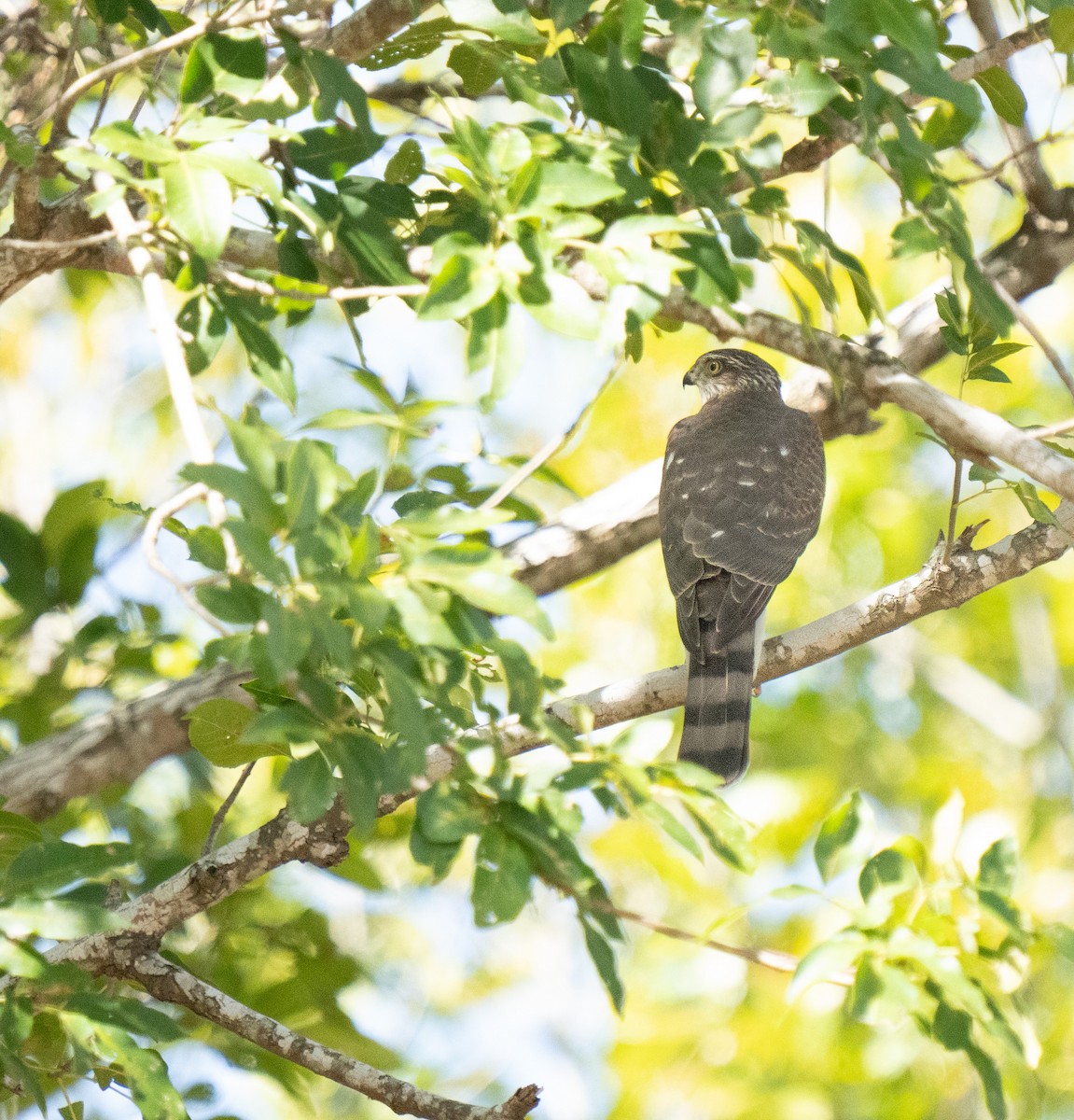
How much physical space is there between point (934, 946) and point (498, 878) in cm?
77

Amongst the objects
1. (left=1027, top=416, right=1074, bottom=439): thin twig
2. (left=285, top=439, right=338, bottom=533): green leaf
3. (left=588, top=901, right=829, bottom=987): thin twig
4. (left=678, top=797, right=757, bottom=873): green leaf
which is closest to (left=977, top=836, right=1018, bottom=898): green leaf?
(left=588, top=901, right=829, bottom=987): thin twig

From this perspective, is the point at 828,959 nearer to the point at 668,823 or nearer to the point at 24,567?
the point at 668,823

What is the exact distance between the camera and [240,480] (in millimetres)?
1680

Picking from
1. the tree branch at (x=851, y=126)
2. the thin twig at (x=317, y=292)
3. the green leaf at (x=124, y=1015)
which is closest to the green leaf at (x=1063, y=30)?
the tree branch at (x=851, y=126)

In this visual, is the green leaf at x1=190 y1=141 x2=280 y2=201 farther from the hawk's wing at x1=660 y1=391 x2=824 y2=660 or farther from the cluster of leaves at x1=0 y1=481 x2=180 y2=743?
the hawk's wing at x1=660 y1=391 x2=824 y2=660

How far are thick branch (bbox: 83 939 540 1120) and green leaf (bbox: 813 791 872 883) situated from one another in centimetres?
71

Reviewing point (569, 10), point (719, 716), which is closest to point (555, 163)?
point (569, 10)

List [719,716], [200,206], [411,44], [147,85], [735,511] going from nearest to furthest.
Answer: [200,206], [147,85], [411,44], [719,716], [735,511]

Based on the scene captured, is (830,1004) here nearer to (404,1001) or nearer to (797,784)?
(797,784)

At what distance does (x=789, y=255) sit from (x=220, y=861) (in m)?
1.82

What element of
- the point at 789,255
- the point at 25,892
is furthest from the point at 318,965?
the point at 789,255

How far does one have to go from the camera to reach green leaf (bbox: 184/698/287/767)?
2566 mm

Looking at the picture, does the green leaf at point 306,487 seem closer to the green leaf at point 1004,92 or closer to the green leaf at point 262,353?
the green leaf at point 262,353

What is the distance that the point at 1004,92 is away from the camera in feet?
9.66
